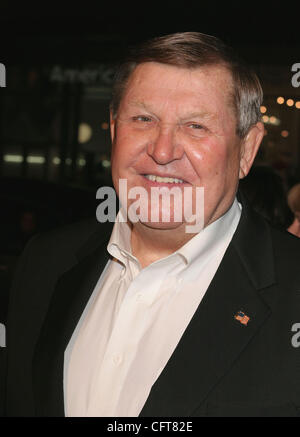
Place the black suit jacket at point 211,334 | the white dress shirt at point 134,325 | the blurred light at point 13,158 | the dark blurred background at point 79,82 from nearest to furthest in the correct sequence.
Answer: the black suit jacket at point 211,334
the white dress shirt at point 134,325
the dark blurred background at point 79,82
the blurred light at point 13,158

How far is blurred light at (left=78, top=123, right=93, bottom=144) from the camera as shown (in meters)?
8.09

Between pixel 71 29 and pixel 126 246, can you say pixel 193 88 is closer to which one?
pixel 126 246

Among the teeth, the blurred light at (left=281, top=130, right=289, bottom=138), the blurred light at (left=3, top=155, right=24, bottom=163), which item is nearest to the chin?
the teeth

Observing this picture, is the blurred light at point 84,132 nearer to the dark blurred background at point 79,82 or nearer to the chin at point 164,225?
the dark blurred background at point 79,82

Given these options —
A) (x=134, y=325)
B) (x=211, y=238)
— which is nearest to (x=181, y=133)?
(x=211, y=238)

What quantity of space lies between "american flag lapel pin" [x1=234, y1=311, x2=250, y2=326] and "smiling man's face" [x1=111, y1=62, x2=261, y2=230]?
269 millimetres

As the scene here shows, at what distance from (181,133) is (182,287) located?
426mm

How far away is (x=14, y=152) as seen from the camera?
8570 mm

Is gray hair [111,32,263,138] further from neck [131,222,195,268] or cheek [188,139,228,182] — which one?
neck [131,222,195,268]

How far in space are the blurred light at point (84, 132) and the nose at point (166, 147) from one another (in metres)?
6.56

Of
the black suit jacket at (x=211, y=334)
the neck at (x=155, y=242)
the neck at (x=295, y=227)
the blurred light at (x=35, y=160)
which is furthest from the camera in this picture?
the blurred light at (x=35, y=160)

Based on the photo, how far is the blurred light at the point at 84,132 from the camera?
26.6 ft

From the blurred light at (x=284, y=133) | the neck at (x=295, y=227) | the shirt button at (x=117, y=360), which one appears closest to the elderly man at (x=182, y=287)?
the shirt button at (x=117, y=360)

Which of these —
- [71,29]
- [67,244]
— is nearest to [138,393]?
[67,244]
